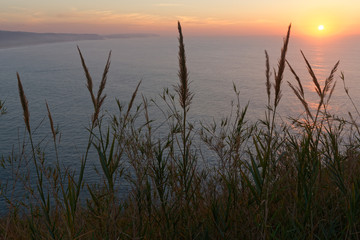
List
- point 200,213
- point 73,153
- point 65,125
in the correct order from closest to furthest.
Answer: point 200,213 < point 73,153 < point 65,125

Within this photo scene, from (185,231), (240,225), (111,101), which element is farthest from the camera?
(111,101)

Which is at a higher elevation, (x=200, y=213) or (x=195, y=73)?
(x=200, y=213)

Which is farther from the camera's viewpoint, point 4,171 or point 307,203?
point 4,171

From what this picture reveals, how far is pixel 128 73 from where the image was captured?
51.5 metres

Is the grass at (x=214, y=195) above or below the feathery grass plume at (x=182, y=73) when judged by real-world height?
below

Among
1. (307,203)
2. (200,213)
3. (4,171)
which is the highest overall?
(307,203)

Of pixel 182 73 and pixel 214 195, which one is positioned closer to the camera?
pixel 182 73

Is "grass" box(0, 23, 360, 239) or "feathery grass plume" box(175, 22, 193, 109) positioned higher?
"feathery grass plume" box(175, 22, 193, 109)

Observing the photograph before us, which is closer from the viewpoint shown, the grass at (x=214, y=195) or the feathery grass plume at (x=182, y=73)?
the feathery grass plume at (x=182, y=73)

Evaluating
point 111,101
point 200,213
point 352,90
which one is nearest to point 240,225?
point 200,213

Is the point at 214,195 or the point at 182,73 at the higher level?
the point at 182,73

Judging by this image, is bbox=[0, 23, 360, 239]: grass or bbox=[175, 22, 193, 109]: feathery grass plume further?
bbox=[0, 23, 360, 239]: grass

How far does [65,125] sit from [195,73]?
3043 centimetres

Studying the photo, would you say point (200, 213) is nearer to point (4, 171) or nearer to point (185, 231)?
point (185, 231)
